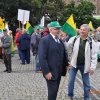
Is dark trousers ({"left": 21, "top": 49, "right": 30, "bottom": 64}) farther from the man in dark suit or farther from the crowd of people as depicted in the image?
the man in dark suit

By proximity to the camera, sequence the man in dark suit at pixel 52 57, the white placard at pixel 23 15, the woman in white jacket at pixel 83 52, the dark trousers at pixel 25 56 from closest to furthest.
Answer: the man in dark suit at pixel 52 57, the woman in white jacket at pixel 83 52, the dark trousers at pixel 25 56, the white placard at pixel 23 15

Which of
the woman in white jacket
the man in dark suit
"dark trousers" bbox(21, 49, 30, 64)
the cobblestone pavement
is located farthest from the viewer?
"dark trousers" bbox(21, 49, 30, 64)

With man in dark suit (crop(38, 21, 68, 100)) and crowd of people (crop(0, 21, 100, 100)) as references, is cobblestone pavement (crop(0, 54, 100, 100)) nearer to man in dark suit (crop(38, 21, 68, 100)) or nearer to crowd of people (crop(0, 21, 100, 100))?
crowd of people (crop(0, 21, 100, 100))

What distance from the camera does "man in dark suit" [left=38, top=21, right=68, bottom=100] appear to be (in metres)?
7.66

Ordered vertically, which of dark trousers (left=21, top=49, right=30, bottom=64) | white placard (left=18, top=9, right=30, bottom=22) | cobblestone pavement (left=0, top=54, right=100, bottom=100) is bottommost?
dark trousers (left=21, top=49, right=30, bottom=64)

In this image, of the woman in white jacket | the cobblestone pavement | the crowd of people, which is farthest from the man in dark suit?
the cobblestone pavement

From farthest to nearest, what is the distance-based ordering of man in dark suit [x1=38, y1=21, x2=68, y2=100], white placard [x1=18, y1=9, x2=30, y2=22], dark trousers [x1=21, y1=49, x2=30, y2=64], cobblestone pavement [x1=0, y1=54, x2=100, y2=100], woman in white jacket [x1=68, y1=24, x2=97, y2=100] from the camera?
white placard [x1=18, y1=9, x2=30, y2=22] → dark trousers [x1=21, y1=49, x2=30, y2=64] → cobblestone pavement [x1=0, y1=54, x2=100, y2=100] → woman in white jacket [x1=68, y1=24, x2=97, y2=100] → man in dark suit [x1=38, y1=21, x2=68, y2=100]

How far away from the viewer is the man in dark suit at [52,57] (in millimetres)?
7664

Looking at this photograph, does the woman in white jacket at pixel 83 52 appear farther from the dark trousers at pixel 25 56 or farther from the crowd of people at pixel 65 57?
the dark trousers at pixel 25 56

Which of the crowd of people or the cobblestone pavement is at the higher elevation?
the crowd of people

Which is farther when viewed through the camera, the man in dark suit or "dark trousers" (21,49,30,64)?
"dark trousers" (21,49,30,64)

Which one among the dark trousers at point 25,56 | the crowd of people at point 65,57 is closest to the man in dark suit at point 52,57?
the crowd of people at point 65,57

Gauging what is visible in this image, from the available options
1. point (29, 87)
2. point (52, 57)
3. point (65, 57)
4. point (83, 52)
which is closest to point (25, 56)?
point (29, 87)

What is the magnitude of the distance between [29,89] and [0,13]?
30091 millimetres
